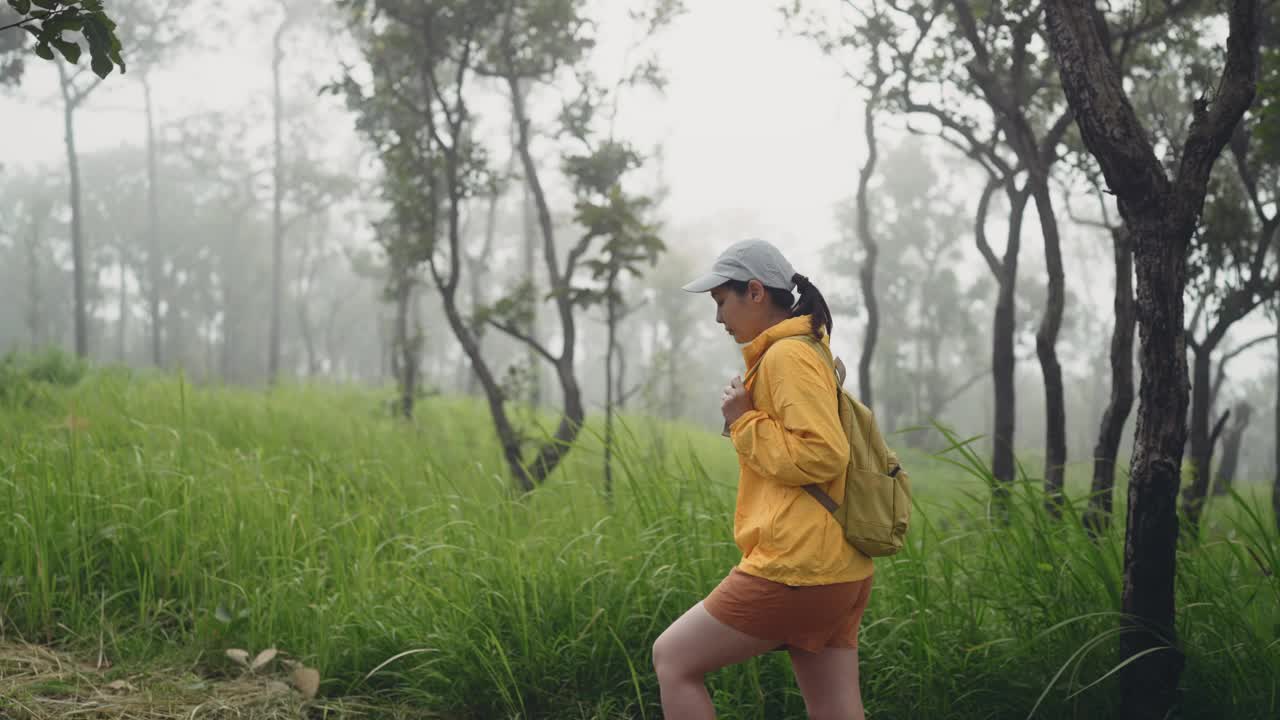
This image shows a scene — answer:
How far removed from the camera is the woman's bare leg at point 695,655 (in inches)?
75.0

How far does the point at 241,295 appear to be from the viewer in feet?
120

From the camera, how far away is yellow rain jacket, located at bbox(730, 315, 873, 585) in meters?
1.85

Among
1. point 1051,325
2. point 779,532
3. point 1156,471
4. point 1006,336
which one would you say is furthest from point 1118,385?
point 779,532

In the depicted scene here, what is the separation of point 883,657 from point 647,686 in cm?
81

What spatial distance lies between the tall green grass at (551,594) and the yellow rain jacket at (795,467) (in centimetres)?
82

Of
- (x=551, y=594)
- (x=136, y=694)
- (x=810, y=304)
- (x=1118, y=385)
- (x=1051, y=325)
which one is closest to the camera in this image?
(x=810, y=304)

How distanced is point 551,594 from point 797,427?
164 cm

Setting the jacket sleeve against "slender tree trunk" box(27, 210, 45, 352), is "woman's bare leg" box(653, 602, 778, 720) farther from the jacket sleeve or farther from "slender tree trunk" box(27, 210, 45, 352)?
"slender tree trunk" box(27, 210, 45, 352)

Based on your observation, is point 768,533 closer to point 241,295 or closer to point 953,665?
point 953,665

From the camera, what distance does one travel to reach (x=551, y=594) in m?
3.17

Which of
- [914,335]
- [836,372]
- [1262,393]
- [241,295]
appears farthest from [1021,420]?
[836,372]

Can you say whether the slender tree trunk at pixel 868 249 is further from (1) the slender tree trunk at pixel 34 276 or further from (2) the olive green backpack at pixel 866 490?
(1) the slender tree trunk at pixel 34 276

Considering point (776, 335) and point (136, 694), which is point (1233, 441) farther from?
point (136, 694)

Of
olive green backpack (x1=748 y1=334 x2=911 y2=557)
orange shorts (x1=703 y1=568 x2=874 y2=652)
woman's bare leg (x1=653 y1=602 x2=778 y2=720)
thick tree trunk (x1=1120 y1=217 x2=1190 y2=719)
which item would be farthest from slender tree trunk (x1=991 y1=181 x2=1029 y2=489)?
woman's bare leg (x1=653 y1=602 x2=778 y2=720)
